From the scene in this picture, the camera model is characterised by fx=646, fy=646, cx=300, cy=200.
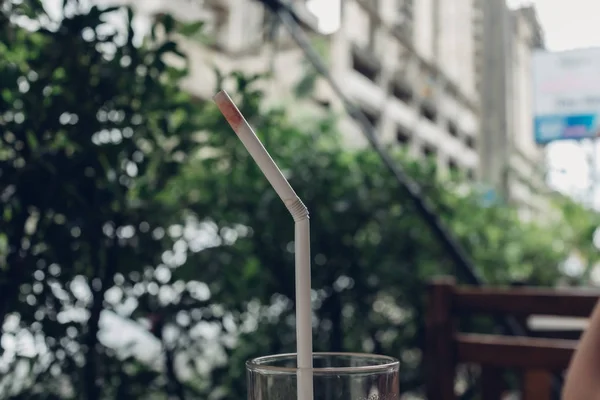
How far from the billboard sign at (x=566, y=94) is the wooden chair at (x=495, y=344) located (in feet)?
11.9

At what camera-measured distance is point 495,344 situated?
1.42 meters

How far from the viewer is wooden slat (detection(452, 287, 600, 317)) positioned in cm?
139

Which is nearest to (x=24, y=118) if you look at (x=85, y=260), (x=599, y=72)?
(x=85, y=260)

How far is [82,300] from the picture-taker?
3.97 feet

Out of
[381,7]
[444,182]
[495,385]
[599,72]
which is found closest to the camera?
[495,385]

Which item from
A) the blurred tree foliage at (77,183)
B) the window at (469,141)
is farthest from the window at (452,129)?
the blurred tree foliage at (77,183)

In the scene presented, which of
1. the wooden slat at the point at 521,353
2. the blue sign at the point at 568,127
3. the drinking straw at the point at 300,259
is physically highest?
the blue sign at the point at 568,127

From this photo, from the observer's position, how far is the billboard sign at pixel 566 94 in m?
4.68

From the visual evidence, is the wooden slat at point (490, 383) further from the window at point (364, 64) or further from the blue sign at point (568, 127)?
the window at point (364, 64)

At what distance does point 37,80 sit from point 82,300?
1.37ft

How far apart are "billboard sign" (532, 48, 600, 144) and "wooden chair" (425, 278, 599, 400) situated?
3.63 meters

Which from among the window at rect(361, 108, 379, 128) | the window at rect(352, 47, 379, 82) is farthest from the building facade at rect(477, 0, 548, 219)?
the window at rect(361, 108, 379, 128)

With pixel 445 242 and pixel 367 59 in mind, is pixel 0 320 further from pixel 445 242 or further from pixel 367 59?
pixel 367 59

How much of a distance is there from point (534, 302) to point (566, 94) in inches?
155
